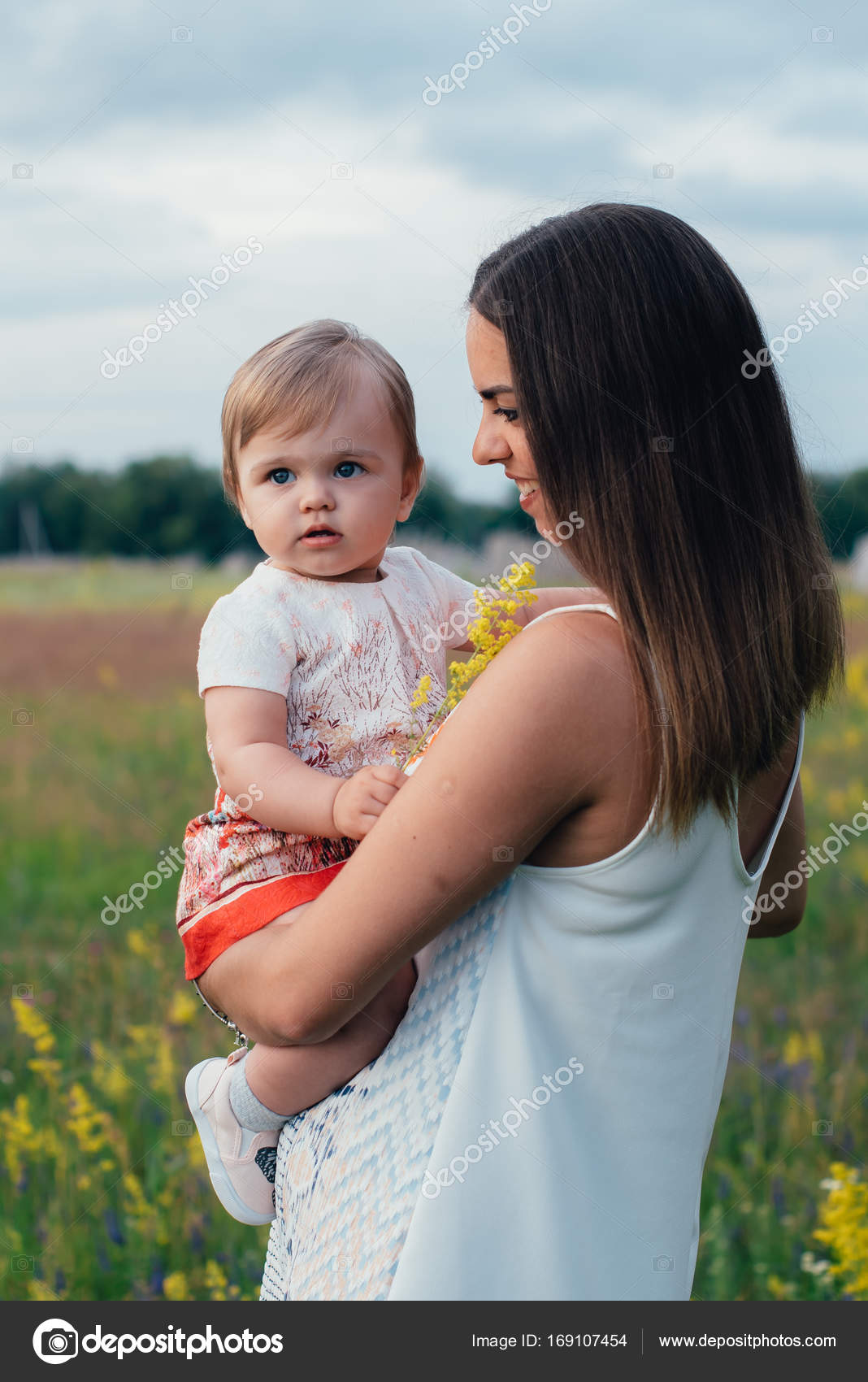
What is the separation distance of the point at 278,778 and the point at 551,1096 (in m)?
0.59

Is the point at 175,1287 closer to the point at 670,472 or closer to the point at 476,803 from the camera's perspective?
the point at 476,803

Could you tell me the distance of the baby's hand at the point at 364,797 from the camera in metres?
1.54

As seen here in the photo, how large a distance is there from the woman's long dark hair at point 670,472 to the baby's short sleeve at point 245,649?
56cm

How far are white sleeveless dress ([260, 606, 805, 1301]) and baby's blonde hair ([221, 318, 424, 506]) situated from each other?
27.1 inches

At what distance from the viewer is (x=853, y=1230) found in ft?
7.71

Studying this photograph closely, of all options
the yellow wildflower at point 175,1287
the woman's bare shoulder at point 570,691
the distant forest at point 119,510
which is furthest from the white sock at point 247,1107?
the distant forest at point 119,510

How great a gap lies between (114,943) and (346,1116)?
360cm

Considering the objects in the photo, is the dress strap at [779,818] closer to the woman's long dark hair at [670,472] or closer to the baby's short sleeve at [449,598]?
the woman's long dark hair at [670,472]

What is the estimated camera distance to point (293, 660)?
1.82 meters

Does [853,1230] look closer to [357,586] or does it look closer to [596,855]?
[596,855]

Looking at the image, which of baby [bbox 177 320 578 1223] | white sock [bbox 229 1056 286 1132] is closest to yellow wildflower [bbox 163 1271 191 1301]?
baby [bbox 177 320 578 1223]

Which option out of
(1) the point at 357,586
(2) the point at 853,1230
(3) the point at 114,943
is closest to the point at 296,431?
(1) the point at 357,586

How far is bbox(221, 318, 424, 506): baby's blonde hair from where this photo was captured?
6.04ft

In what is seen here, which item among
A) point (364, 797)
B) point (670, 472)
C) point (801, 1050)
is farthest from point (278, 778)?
point (801, 1050)
